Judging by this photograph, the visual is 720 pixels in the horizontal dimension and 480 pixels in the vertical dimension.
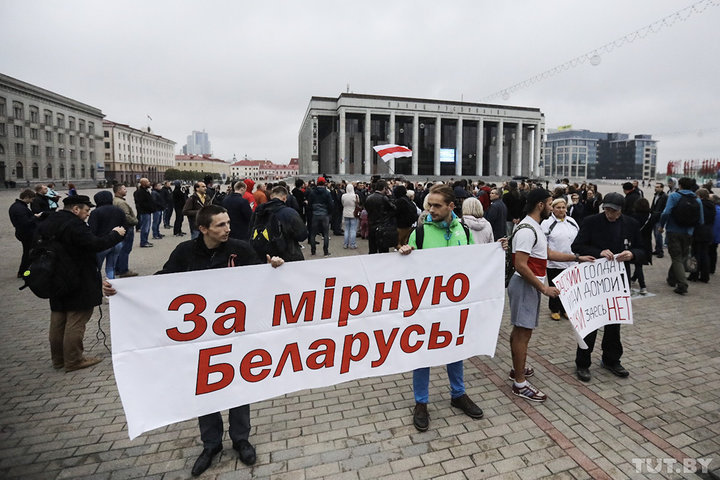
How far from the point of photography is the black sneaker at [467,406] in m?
3.75

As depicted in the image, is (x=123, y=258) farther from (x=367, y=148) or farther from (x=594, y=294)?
(x=367, y=148)

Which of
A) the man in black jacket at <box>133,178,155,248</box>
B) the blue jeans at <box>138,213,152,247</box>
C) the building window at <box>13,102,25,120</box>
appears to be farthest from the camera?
the building window at <box>13,102,25,120</box>

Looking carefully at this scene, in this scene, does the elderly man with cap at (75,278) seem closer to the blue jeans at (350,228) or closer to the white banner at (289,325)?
the white banner at (289,325)

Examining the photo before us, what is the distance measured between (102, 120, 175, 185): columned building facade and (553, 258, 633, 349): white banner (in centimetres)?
10251

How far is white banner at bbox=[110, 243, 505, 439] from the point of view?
2891mm

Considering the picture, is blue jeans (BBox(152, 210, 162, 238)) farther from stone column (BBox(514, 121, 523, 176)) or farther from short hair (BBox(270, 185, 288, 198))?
stone column (BBox(514, 121, 523, 176))

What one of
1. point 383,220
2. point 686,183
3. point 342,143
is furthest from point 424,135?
point 383,220

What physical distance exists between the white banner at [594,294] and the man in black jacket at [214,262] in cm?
297

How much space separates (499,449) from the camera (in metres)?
3.31

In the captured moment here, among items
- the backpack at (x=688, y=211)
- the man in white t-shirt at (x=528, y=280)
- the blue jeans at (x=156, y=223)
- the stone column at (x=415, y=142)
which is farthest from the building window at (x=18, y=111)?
the backpack at (x=688, y=211)

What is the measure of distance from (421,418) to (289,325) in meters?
1.48

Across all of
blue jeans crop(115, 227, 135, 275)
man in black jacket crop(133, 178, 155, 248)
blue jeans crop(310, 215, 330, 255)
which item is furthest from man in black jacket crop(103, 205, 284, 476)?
man in black jacket crop(133, 178, 155, 248)

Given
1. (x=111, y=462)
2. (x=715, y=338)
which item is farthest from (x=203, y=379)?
(x=715, y=338)

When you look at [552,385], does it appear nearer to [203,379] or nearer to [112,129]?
[203,379]
